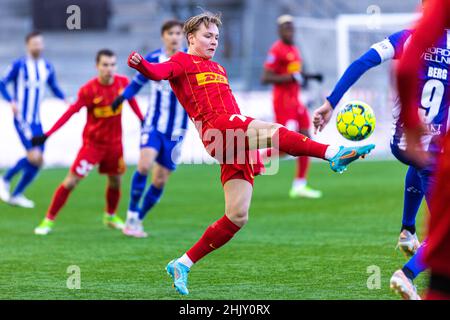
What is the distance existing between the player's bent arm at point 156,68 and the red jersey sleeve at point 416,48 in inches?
104

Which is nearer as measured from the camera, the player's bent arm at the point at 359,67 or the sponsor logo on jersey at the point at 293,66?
the player's bent arm at the point at 359,67

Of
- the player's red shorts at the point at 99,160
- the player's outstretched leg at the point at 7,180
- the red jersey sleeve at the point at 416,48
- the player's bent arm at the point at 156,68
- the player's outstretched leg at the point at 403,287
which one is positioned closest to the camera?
the red jersey sleeve at the point at 416,48

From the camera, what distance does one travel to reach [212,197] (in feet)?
44.0

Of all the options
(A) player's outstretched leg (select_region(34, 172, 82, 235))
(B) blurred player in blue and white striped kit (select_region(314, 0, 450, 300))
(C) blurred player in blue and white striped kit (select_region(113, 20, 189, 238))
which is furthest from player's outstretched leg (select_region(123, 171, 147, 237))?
(B) blurred player in blue and white striped kit (select_region(314, 0, 450, 300))

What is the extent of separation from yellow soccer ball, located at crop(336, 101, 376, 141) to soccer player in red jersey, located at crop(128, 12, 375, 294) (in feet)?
1.09

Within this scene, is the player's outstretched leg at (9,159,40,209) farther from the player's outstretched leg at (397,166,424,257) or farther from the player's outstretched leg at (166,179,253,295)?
the player's outstretched leg at (397,166,424,257)

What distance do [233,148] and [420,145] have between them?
270 cm

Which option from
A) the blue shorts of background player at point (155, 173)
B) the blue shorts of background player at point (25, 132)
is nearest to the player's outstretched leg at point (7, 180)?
the blue shorts of background player at point (25, 132)

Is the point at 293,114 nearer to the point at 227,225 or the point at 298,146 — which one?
the point at 227,225

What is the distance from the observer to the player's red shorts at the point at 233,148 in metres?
6.05

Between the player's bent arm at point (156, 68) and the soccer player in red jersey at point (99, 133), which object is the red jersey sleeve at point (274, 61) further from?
the player's bent arm at point (156, 68)

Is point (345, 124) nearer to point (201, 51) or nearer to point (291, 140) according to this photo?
point (291, 140)

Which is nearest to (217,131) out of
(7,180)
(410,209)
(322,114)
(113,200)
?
(322,114)

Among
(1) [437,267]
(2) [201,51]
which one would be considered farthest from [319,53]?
(1) [437,267]
